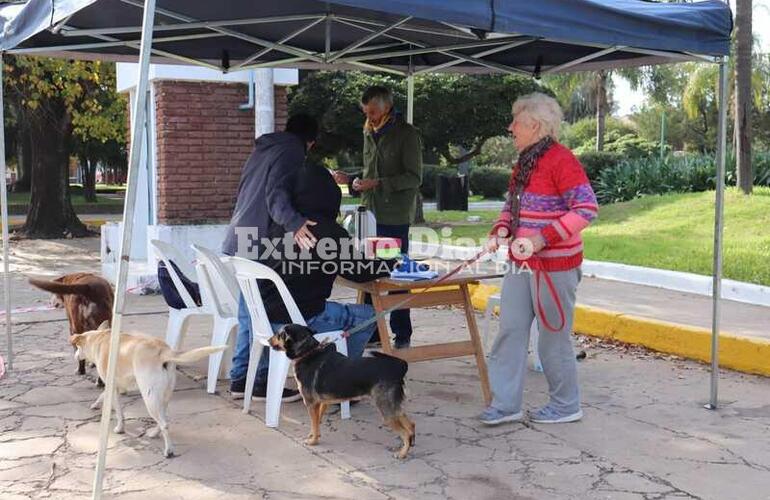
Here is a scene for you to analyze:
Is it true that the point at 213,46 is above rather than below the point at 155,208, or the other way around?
above

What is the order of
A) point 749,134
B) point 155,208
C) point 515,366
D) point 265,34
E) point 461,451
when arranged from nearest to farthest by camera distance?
point 461,451 → point 515,366 → point 265,34 → point 155,208 → point 749,134

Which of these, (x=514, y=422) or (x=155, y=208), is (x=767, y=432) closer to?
(x=514, y=422)

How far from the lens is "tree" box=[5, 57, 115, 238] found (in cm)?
1475

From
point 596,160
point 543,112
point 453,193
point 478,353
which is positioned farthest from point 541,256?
point 596,160

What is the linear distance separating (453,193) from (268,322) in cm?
1663

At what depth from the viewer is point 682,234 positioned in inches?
475

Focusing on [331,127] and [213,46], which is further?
[331,127]

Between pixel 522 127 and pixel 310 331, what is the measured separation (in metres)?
1.62

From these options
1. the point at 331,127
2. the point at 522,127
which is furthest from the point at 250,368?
the point at 331,127

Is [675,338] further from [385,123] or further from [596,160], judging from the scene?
[596,160]

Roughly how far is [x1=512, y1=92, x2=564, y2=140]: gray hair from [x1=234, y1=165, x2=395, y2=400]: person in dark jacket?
3.82 ft

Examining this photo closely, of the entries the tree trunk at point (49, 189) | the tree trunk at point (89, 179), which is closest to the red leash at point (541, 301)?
the tree trunk at point (49, 189)

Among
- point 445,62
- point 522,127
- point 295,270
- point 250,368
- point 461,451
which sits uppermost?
point 445,62

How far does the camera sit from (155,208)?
1001cm
